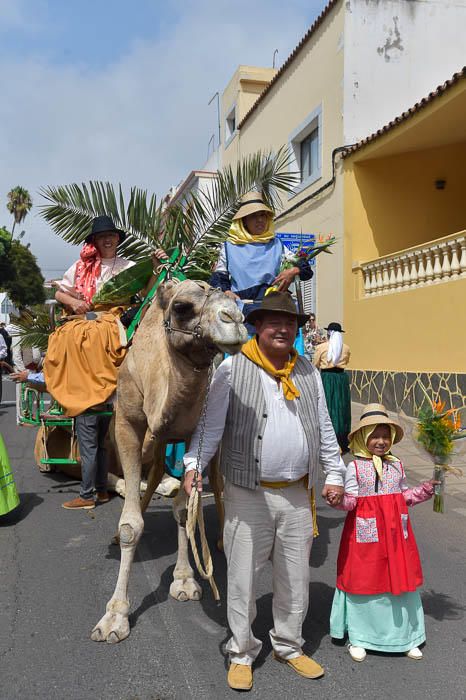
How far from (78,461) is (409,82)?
1266 cm

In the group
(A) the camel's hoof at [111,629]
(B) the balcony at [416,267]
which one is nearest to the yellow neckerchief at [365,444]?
(A) the camel's hoof at [111,629]

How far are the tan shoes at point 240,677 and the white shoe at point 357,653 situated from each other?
0.59 m

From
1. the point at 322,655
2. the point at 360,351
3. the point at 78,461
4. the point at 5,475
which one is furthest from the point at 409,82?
the point at 322,655

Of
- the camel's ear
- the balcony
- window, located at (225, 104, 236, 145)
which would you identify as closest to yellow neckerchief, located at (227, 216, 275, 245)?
the camel's ear

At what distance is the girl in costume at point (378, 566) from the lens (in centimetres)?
346

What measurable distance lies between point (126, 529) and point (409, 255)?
9807mm

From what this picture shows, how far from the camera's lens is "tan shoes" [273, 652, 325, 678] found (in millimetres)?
3219

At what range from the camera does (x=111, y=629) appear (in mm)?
3590

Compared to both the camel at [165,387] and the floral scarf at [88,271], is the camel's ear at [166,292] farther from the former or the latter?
the floral scarf at [88,271]

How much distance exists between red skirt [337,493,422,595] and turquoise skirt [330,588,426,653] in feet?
0.27

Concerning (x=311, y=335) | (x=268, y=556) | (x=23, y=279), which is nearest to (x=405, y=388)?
(x=311, y=335)

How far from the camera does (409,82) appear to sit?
15312mm

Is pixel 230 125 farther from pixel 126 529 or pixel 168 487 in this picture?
pixel 126 529

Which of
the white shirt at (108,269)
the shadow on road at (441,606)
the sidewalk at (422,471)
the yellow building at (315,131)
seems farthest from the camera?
the yellow building at (315,131)
